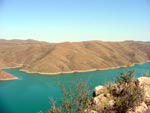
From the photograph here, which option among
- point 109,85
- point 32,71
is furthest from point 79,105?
point 32,71

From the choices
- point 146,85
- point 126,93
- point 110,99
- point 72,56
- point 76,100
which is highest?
point 76,100

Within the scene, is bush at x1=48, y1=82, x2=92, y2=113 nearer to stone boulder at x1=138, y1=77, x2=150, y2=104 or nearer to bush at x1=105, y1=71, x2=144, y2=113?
bush at x1=105, y1=71, x2=144, y2=113

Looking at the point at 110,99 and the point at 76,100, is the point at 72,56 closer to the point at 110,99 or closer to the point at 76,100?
the point at 110,99

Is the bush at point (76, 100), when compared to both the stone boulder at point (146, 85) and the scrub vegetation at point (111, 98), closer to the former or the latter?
the scrub vegetation at point (111, 98)

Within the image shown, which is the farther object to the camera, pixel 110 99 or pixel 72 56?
pixel 72 56

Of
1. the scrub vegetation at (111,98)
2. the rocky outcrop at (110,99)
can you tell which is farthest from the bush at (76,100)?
the rocky outcrop at (110,99)

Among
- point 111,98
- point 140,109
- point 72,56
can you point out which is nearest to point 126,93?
point 111,98

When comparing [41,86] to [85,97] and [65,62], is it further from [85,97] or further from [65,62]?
[85,97]
